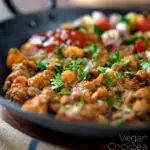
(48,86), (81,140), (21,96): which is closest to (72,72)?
(48,86)

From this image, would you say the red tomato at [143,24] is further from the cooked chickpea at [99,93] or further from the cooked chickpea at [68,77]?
the cooked chickpea at [99,93]

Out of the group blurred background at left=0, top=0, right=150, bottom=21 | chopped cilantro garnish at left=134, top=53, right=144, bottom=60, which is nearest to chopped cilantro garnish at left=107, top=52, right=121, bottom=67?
chopped cilantro garnish at left=134, top=53, right=144, bottom=60

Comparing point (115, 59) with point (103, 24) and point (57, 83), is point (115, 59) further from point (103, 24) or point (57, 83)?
point (103, 24)

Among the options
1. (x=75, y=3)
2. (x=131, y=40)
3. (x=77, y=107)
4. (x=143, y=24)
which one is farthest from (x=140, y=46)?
(x=75, y=3)

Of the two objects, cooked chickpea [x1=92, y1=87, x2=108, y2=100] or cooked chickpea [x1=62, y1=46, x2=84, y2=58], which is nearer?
cooked chickpea [x1=92, y1=87, x2=108, y2=100]

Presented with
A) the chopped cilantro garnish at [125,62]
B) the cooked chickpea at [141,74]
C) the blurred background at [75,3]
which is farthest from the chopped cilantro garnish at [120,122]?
the blurred background at [75,3]

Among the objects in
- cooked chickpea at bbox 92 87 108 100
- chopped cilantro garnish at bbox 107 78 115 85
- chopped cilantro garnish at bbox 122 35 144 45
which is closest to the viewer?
cooked chickpea at bbox 92 87 108 100

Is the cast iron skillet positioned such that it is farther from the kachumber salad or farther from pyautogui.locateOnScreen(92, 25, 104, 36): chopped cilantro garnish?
pyautogui.locateOnScreen(92, 25, 104, 36): chopped cilantro garnish
